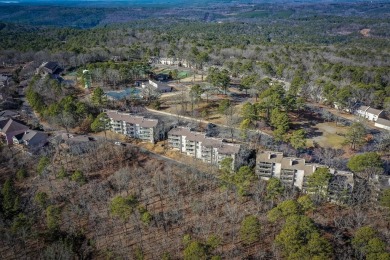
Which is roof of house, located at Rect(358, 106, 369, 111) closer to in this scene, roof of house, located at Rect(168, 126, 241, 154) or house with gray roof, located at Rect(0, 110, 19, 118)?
roof of house, located at Rect(168, 126, 241, 154)

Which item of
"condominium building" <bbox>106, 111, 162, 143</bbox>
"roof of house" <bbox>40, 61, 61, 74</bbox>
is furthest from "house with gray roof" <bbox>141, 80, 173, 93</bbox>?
"roof of house" <bbox>40, 61, 61, 74</bbox>

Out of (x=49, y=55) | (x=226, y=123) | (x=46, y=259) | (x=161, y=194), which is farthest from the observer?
(x=49, y=55)

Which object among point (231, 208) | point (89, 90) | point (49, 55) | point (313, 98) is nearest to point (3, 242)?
point (231, 208)

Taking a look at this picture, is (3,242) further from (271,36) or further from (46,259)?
(271,36)

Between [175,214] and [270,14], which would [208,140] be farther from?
[270,14]

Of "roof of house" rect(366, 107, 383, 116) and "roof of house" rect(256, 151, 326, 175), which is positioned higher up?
"roof of house" rect(256, 151, 326, 175)
